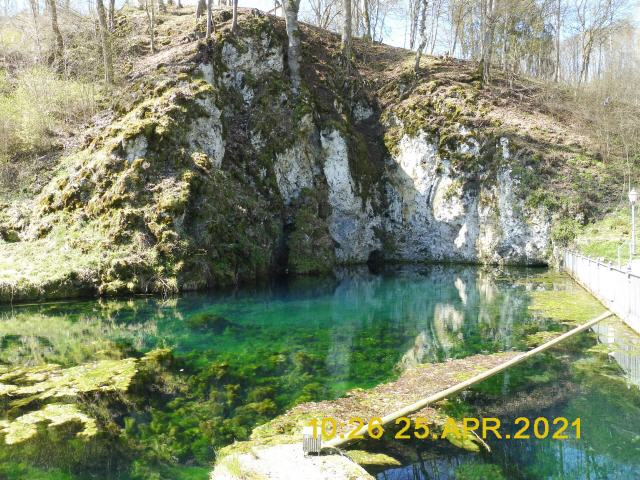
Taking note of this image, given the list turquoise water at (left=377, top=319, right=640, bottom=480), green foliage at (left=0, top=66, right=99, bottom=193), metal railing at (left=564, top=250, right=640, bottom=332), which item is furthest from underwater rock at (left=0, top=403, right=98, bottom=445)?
green foliage at (left=0, top=66, right=99, bottom=193)

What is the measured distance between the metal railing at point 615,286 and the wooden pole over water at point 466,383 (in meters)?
0.59

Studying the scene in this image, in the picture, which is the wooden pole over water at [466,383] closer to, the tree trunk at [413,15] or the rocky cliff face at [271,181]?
the rocky cliff face at [271,181]

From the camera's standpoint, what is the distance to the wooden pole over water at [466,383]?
18.4 ft

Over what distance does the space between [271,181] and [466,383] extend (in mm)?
18492

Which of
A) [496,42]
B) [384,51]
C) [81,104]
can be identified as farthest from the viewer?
[496,42]

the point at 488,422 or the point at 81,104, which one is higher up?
the point at 81,104

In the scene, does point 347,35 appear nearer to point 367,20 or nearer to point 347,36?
point 347,36

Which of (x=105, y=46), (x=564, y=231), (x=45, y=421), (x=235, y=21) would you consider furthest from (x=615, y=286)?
(x=105, y=46)

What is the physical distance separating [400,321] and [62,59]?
87.3 ft

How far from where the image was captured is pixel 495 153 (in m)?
26.0

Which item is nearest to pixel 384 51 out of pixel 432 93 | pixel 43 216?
pixel 432 93

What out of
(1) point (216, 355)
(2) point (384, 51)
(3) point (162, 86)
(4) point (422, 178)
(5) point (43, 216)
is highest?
(2) point (384, 51)

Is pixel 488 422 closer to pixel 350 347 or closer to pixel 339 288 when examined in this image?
pixel 350 347

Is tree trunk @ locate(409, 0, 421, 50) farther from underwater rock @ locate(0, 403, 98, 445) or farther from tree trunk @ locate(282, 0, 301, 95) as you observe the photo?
underwater rock @ locate(0, 403, 98, 445)
